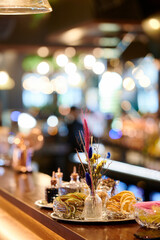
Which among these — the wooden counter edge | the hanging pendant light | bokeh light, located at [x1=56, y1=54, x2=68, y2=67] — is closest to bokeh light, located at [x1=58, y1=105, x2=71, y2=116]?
bokeh light, located at [x1=56, y1=54, x2=68, y2=67]

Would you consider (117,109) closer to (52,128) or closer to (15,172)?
(52,128)

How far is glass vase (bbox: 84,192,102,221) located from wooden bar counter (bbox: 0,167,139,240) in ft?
0.16

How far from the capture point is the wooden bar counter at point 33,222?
2264 millimetres

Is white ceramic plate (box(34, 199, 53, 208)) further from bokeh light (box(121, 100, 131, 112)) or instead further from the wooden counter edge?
bokeh light (box(121, 100, 131, 112))

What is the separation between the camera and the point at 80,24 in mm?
9156

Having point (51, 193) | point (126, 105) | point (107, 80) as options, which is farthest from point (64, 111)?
point (51, 193)

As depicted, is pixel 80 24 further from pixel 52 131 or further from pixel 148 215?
pixel 148 215

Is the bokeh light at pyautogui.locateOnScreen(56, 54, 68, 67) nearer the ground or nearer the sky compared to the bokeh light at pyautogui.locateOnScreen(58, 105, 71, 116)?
nearer the sky

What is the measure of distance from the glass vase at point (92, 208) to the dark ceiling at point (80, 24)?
5608 mm

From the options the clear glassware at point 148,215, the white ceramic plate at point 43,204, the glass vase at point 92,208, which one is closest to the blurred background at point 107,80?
the white ceramic plate at point 43,204

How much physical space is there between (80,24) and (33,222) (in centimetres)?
653

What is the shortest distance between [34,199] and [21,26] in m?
7.81

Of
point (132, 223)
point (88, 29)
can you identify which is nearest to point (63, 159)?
point (88, 29)

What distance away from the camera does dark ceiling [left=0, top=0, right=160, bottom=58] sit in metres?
7.85
